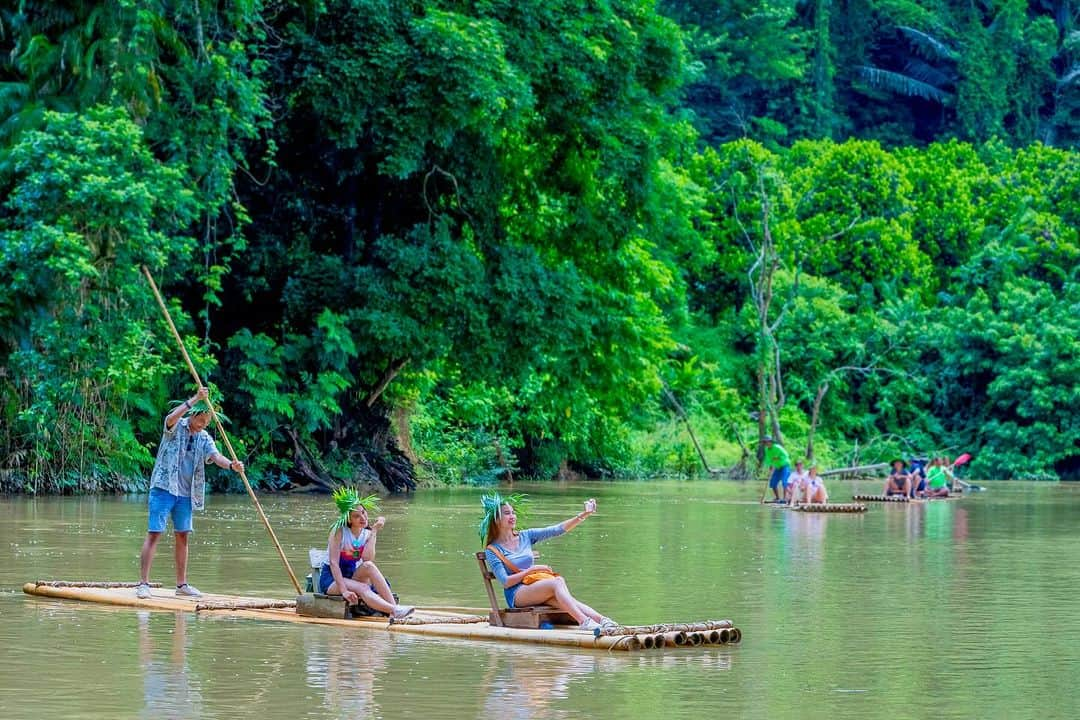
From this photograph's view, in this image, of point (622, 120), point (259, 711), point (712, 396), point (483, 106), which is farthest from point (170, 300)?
point (712, 396)

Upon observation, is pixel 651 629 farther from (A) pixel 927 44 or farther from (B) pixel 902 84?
(A) pixel 927 44

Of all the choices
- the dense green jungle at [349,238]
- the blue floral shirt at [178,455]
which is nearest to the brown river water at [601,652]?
the blue floral shirt at [178,455]

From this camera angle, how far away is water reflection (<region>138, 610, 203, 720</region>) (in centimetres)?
1006

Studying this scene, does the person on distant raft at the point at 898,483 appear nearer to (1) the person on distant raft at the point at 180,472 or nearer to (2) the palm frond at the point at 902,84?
(1) the person on distant raft at the point at 180,472

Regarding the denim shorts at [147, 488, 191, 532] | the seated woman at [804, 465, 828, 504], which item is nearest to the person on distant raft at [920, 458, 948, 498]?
the seated woman at [804, 465, 828, 504]

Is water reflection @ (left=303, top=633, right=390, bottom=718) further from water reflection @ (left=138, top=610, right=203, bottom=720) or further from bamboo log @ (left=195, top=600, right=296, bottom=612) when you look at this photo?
bamboo log @ (left=195, top=600, right=296, bottom=612)

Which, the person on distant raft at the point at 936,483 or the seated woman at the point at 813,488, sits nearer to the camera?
the seated woman at the point at 813,488

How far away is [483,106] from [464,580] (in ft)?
55.5

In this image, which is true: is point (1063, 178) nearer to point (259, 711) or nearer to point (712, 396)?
point (712, 396)

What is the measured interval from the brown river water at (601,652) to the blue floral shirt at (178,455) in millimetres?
1197

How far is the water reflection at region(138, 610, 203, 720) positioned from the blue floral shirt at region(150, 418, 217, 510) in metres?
1.58

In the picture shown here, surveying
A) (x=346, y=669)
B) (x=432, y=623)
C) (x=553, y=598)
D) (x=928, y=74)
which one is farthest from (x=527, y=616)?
(x=928, y=74)

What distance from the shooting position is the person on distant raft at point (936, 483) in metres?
43.0

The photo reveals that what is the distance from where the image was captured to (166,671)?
11.4 m
